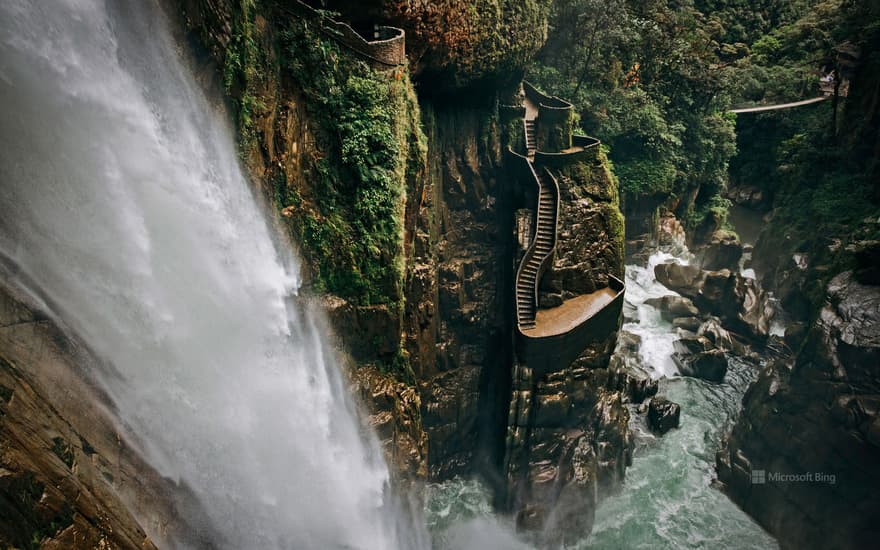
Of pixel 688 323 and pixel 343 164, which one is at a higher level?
pixel 343 164

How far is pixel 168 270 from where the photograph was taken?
8.43 m

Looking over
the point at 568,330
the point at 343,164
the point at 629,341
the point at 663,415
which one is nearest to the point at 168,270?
the point at 343,164

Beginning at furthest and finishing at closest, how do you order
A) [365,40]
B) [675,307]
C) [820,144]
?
1. [820,144]
2. [675,307]
3. [365,40]

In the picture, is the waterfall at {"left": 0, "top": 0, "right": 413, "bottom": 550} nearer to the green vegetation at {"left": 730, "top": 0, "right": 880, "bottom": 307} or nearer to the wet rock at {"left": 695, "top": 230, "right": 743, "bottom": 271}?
the green vegetation at {"left": 730, "top": 0, "right": 880, "bottom": 307}

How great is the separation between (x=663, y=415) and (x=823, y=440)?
16.8 feet

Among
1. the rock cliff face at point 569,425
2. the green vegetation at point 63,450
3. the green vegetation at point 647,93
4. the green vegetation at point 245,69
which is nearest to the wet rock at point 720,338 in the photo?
the green vegetation at point 647,93

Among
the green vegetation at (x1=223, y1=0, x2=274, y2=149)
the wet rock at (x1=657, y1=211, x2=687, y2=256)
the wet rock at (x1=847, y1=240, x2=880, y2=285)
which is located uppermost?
the green vegetation at (x1=223, y1=0, x2=274, y2=149)

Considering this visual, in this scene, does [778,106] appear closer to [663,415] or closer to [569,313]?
[663,415]

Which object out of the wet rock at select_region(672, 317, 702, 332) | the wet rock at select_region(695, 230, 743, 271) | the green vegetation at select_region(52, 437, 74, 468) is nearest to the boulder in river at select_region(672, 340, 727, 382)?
the wet rock at select_region(672, 317, 702, 332)

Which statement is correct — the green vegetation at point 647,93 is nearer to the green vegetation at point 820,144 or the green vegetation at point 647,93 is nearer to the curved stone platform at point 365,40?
the green vegetation at point 820,144

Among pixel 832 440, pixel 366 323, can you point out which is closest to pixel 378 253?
pixel 366 323
